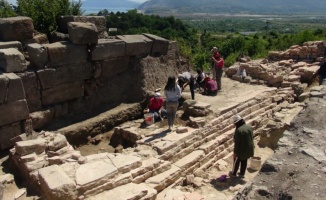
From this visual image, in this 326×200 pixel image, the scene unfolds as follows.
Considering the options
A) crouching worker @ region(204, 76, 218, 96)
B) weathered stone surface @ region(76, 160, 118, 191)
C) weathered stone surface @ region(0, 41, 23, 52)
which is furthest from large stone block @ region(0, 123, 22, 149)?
crouching worker @ region(204, 76, 218, 96)

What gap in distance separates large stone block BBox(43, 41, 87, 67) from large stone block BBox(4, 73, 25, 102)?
1133 mm

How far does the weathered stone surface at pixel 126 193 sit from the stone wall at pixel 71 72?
11.0ft

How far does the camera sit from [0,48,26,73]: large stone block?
26.1ft

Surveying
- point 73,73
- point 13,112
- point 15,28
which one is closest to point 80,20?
point 73,73

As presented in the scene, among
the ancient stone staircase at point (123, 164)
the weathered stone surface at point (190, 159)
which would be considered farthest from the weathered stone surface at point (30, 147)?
the weathered stone surface at point (190, 159)

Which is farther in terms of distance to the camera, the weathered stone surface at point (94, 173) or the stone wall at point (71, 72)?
the stone wall at point (71, 72)

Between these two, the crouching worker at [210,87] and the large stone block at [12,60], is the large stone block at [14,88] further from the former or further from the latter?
the crouching worker at [210,87]

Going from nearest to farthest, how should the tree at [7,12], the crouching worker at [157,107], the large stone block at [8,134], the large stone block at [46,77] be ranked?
the large stone block at [8,134] → the large stone block at [46,77] → the crouching worker at [157,107] → the tree at [7,12]

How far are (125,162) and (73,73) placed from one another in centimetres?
359

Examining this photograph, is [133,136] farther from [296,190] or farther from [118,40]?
[296,190]

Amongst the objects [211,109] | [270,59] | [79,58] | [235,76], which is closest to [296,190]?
[211,109]

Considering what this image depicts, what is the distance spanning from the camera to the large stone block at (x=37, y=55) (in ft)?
27.9

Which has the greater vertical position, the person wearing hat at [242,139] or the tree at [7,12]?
the tree at [7,12]

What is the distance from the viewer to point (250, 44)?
45656 millimetres
